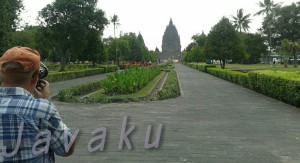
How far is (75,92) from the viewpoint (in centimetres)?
1483

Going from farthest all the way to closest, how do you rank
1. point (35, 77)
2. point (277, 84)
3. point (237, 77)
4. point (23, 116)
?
1. point (237, 77)
2. point (277, 84)
3. point (35, 77)
4. point (23, 116)


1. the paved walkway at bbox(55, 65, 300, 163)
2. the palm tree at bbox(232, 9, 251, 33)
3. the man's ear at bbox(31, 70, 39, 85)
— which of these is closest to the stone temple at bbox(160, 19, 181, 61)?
the palm tree at bbox(232, 9, 251, 33)

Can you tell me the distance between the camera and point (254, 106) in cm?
1090

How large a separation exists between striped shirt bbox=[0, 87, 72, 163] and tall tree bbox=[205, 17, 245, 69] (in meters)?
34.7

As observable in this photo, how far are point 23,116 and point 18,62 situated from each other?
11.7 inches

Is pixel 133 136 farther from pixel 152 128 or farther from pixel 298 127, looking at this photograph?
pixel 298 127

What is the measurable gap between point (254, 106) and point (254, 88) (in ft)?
18.9

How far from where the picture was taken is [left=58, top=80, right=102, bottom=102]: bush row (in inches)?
504

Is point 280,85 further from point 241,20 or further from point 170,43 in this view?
point 170,43

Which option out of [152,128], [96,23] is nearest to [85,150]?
[152,128]

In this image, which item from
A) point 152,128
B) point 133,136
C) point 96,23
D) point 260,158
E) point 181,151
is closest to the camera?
point 260,158

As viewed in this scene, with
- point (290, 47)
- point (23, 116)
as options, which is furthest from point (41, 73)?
point (290, 47)

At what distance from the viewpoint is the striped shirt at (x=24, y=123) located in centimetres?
184

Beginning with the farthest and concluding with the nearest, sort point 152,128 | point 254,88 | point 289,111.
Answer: point 254,88
point 289,111
point 152,128
